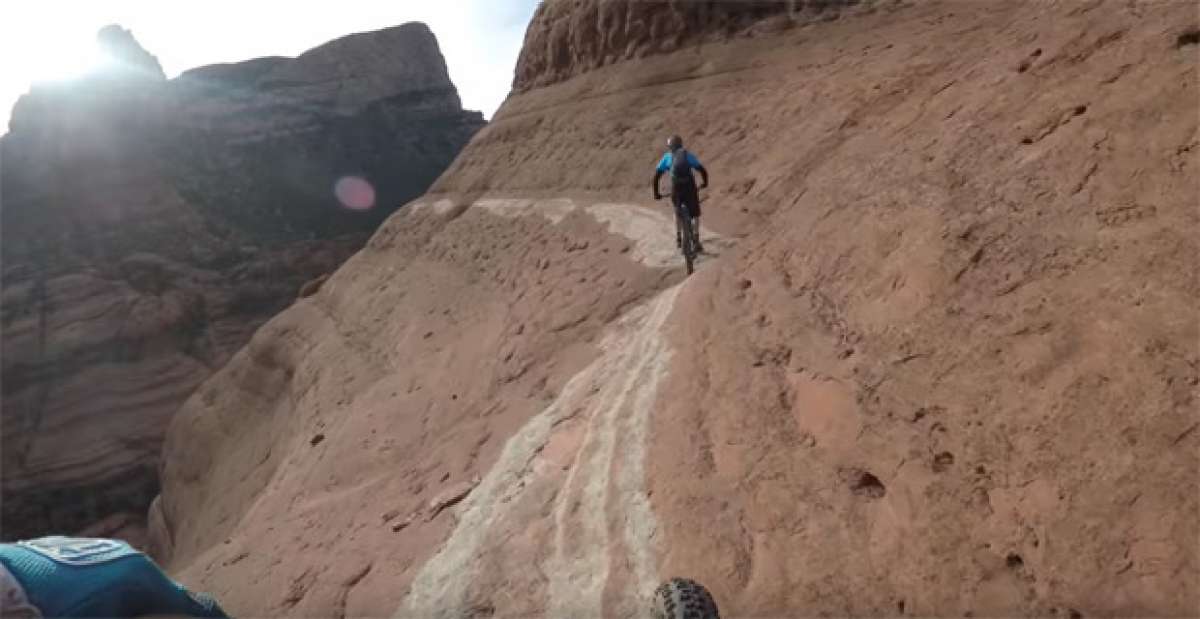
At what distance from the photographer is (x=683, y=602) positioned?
14.9 feet

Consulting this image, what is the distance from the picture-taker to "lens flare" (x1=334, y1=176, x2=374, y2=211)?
47625mm

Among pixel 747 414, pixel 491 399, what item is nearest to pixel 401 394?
pixel 491 399

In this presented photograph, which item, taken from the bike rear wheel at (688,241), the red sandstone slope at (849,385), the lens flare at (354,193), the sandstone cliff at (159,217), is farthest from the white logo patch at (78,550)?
the lens flare at (354,193)

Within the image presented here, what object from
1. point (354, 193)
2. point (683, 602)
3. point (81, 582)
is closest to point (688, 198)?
point (683, 602)

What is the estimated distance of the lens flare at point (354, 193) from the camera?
47.6 meters

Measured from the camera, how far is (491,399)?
943 cm

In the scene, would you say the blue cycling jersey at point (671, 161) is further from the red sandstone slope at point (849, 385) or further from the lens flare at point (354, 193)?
the lens flare at point (354, 193)

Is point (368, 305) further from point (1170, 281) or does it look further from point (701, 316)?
point (1170, 281)

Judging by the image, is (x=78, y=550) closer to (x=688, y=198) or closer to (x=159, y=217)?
(x=688, y=198)

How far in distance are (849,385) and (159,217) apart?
4098 cm

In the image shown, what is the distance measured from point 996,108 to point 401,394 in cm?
822

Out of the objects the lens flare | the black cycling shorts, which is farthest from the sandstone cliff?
the black cycling shorts

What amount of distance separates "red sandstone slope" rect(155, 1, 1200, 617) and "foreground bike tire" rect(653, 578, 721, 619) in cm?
44

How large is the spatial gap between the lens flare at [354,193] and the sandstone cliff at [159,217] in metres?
0.11
